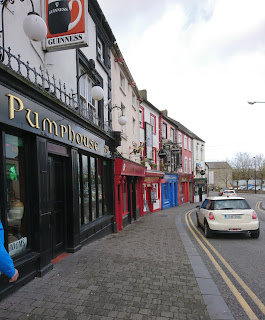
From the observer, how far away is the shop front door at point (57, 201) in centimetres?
549

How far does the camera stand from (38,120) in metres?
4.56

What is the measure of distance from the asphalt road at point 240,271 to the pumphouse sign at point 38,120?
456 centimetres

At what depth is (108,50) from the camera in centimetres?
1071

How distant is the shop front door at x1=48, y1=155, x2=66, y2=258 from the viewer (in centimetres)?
549

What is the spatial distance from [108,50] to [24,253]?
9.47 m

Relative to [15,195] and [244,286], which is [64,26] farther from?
[244,286]

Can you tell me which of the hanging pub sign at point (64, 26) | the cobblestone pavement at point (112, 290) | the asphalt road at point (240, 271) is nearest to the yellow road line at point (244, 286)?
the asphalt road at point (240, 271)

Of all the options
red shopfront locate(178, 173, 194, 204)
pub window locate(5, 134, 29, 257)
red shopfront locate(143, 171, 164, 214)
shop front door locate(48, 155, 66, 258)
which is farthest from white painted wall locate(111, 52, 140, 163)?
red shopfront locate(178, 173, 194, 204)

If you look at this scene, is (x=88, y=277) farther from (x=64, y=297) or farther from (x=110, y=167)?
(x=110, y=167)

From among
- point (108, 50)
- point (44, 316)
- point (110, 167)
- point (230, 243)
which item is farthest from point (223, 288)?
point (108, 50)

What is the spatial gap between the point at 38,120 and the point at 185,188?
2735cm

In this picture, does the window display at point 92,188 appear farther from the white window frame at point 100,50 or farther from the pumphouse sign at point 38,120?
the white window frame at point 100,50

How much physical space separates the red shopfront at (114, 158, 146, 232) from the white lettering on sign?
17.6 feet

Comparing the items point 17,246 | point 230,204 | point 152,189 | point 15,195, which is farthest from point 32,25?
point 152,189
